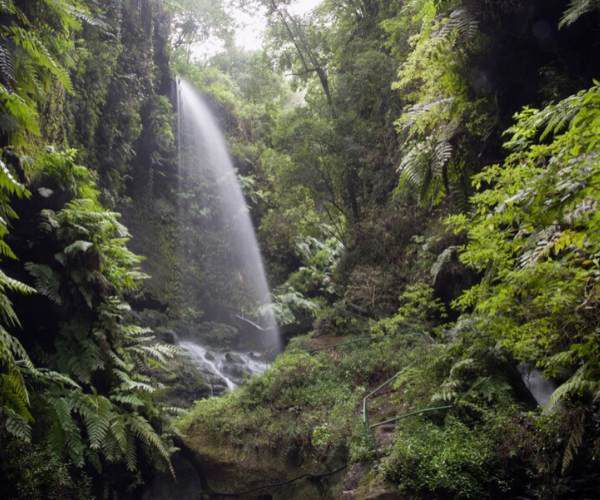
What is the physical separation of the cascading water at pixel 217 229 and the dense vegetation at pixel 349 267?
1.62ft

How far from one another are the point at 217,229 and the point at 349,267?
5.26 meters

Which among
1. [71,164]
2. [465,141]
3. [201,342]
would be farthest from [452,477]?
[201,342]

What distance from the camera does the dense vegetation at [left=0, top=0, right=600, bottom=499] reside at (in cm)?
354

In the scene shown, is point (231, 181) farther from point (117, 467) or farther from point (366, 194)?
point (117, 467)

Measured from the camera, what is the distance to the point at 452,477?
3.77 m

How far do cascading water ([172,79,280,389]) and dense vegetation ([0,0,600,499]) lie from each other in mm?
494

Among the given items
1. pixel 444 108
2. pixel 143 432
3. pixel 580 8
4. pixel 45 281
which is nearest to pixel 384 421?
pixel 143 432

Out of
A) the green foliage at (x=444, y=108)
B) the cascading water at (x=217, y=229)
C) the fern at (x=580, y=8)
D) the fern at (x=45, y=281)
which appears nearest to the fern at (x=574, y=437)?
the green foliage at (x=444, y=108)

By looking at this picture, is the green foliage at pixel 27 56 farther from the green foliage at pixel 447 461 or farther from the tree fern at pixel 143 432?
the green foliage at pixel 447 461

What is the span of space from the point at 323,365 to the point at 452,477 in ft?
10.2

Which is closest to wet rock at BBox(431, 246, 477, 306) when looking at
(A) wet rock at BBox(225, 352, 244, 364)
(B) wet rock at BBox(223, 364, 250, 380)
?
(B) wet rock at BBox(223, 364, 250, 380)

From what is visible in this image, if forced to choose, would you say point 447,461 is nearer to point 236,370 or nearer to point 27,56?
point 27,56

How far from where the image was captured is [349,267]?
9.68 m

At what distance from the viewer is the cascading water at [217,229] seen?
39.5ft
